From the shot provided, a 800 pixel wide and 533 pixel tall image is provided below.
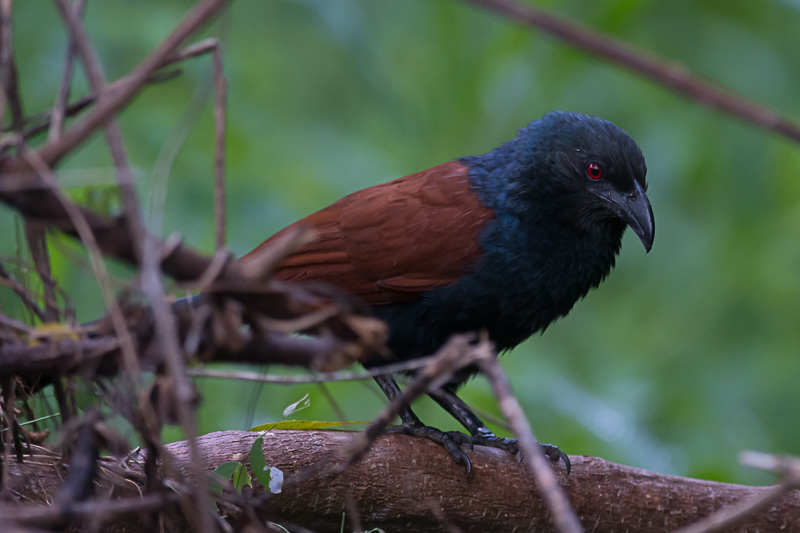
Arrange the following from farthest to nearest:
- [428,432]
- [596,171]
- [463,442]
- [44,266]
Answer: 1. [596,171]
2. [428,432]
3. [463,442]
4. [44,266]

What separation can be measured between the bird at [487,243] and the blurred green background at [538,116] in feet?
2.81

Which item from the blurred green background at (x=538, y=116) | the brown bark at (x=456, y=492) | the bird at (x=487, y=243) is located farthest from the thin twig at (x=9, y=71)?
the blurred green background at (x=538, y=116)

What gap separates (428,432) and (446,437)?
0.45 ft

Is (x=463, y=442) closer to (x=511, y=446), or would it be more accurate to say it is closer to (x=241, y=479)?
(x=511, y=446)

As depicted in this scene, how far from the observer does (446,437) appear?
278 cm

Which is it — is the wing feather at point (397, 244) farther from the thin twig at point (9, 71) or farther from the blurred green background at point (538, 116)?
the thin twig at point (9, 71)

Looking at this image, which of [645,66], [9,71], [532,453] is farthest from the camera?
[9,71]

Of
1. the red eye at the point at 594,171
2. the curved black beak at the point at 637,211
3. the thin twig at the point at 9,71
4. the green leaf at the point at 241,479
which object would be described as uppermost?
the red eye at the point at 594,171

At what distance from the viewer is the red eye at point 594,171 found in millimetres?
3025

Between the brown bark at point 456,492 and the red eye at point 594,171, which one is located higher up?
the red eye at point 594,171

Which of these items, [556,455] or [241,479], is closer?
[241,479]

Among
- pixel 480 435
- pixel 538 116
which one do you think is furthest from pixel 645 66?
pixel 538 116

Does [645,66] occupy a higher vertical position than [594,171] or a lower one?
lower

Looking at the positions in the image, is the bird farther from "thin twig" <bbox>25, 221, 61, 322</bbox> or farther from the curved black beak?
"thin twig" <bbox>25, 221, 61, 322</bbox>
